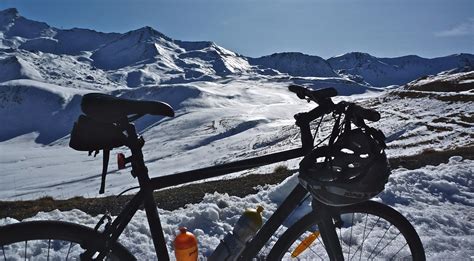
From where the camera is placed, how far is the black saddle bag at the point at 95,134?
117 inches

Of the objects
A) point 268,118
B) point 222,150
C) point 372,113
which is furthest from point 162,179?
point 268,118

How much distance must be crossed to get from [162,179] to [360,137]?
1.56 metres

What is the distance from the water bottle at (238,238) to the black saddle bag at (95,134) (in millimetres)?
1153

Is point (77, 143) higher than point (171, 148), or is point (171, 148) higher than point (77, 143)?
point (77, 143)

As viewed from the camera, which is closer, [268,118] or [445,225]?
[445,225]

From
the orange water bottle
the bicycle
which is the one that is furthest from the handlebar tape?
the orange water bottle

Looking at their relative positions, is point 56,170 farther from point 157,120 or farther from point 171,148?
point 157,120

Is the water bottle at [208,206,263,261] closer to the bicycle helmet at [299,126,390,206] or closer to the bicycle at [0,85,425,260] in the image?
the bicycle at [0,85,425,260]

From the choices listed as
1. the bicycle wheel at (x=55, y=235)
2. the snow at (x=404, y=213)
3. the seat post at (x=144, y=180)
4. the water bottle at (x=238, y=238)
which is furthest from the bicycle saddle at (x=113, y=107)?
the snow at (x=404, y=213)

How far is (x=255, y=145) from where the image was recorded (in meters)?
85.6

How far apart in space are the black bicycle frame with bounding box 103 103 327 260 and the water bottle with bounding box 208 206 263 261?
0.35ft

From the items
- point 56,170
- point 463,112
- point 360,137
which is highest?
point 360,137

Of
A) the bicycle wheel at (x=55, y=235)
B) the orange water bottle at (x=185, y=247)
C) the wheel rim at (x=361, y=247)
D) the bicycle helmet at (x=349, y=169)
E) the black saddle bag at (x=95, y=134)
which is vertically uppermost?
the black saddle bag at (x=95, y=134)

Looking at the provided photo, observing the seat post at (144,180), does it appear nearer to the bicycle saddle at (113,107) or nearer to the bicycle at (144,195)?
the bicycle at (144,195)
